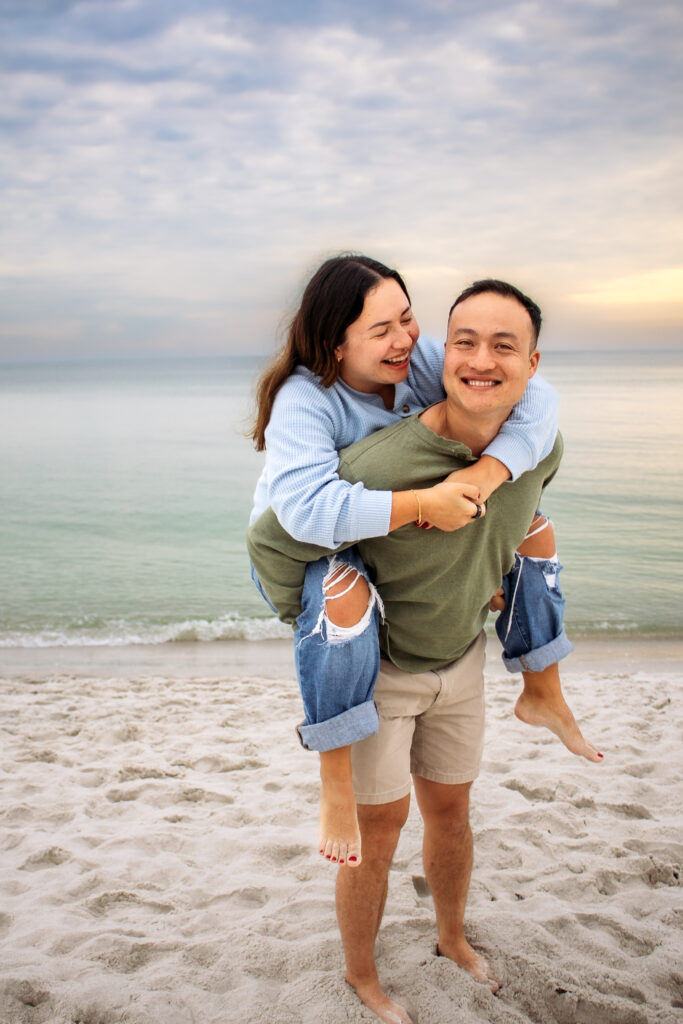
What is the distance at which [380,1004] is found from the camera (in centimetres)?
236

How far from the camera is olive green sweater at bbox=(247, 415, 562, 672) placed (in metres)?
2.00

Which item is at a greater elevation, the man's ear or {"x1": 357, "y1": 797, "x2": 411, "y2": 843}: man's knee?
the man's ear

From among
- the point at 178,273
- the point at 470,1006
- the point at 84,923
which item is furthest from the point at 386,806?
the point at 178,273

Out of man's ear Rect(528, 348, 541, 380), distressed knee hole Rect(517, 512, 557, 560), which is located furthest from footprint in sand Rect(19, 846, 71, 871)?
man's ear Rect(528, 348, 541, 380)

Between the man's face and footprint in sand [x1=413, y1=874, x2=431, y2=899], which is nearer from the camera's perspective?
the man's face

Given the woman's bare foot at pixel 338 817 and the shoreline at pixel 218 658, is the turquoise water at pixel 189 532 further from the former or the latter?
the woman's bare foot at pixel 338 817

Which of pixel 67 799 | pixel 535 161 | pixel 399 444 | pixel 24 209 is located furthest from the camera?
pixel 24 209

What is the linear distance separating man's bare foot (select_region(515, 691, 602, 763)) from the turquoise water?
144 centimetres

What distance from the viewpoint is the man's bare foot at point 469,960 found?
255 centimetres

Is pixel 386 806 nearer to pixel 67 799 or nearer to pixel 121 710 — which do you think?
pixel 67 799

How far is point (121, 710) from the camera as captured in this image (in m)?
5.30

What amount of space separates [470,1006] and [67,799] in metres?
2.39

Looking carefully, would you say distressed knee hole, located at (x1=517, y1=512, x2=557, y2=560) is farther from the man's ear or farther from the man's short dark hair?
the man's short dark hair

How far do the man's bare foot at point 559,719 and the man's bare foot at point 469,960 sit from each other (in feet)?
2.63
